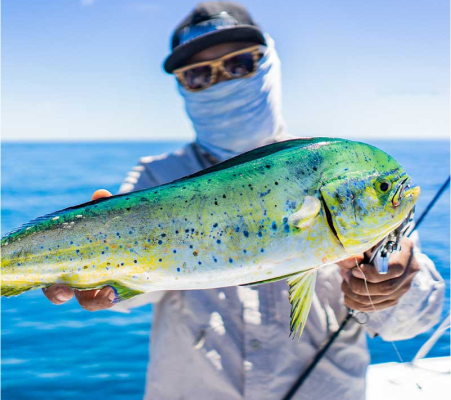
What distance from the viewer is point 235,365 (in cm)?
261

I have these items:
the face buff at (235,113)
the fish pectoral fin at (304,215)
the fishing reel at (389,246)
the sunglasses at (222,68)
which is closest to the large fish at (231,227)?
the fish pectoral fin at (304,215)

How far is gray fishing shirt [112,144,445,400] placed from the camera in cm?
258

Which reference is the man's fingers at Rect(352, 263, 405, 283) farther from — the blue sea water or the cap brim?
the blue sea water

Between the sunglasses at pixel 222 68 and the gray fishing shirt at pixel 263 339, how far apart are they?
123 cm

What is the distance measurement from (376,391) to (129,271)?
3787mm

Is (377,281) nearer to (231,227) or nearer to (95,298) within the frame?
(231,227)

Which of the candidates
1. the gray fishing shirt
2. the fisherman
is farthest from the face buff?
the gray fishing shirt

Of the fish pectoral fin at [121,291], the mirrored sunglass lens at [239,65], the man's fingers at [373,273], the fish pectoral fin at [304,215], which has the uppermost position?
the fish pectoral fin at [304,215]

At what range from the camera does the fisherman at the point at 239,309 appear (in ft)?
8.52

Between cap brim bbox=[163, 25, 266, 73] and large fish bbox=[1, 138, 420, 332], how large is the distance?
159cm

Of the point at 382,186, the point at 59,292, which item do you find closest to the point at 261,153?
the point at 382,186

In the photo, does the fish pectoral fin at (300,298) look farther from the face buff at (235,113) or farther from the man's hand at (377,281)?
the face buff at (235,113)

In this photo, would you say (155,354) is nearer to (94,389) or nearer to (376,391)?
(376,391)

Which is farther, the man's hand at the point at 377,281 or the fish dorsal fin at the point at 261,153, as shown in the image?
the man's hand at the point at 377,281
